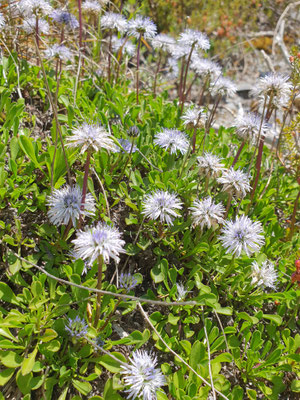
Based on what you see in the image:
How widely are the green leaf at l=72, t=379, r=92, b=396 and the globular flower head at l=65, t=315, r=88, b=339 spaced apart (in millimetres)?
217

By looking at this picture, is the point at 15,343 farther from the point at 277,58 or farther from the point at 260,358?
the point at 277,58

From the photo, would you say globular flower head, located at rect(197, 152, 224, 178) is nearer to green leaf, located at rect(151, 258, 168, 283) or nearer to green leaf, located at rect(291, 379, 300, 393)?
green leaf, located at rect(151, 258, 168, 283)

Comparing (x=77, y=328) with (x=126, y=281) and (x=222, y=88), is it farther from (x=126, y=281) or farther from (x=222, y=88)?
(x=222, y=88)

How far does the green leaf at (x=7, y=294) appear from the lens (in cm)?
209

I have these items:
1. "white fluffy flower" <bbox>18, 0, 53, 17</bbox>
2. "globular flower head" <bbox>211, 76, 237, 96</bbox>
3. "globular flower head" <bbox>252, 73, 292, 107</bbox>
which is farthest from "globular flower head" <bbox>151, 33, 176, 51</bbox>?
"globular flower head" <bbox>252, 73, 292, 107</bbox>

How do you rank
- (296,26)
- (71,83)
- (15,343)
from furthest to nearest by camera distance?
(296,26)
(71,83)
(15,343)

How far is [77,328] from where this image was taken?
6.60 ft

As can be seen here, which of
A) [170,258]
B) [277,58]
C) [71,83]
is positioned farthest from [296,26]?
[170,258]

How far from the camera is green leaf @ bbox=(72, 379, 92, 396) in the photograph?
6.34 ft

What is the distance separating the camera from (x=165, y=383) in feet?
6.52

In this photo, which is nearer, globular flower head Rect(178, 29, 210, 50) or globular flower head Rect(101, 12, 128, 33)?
globular flower head Rect(178, 29, 210, 50)

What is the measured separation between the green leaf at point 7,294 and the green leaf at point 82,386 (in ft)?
1.70

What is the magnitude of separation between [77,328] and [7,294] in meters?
0.42

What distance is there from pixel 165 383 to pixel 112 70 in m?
3.18
